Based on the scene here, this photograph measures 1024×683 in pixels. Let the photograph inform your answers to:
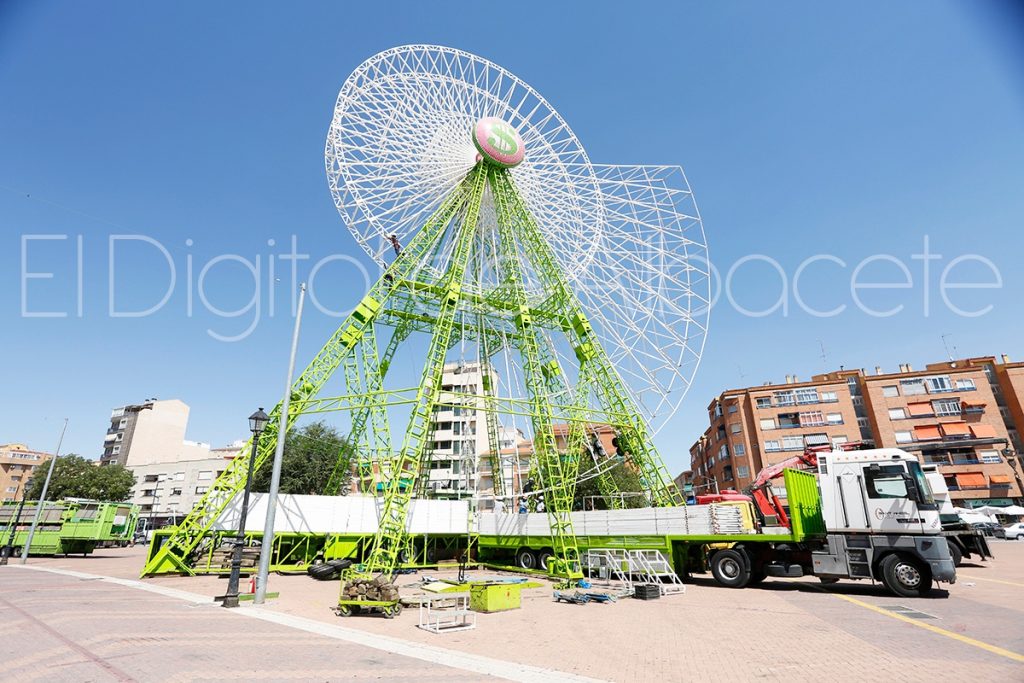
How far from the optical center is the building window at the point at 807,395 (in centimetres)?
6469

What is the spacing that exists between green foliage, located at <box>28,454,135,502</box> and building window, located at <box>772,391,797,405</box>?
8798 cm

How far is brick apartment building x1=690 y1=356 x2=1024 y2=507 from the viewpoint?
5850 cm

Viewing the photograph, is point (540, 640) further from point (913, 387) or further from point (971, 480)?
point (913, 387)

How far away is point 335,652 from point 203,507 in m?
16.4

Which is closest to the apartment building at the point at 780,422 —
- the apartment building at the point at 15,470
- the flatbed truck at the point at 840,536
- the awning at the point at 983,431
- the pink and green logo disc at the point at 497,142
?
the awning at the point at 983,431

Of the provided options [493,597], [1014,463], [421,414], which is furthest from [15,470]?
[1014,463]

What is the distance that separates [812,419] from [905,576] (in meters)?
55.7

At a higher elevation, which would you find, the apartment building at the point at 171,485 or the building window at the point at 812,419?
the building window at the point at 812,419

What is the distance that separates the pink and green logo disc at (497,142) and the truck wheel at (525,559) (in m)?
20.8

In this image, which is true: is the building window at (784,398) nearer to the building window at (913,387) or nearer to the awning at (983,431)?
the building window at (913,387)

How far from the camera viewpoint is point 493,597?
13.8 meters

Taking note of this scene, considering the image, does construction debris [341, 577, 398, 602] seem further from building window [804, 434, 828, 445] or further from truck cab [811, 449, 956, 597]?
building window [804, 434, 828, 445]

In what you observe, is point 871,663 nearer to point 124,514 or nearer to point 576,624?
point 576,624

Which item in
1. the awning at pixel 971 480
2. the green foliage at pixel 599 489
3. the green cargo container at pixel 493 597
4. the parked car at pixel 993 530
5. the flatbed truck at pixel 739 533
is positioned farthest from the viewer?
the awning at pixel 971 480
